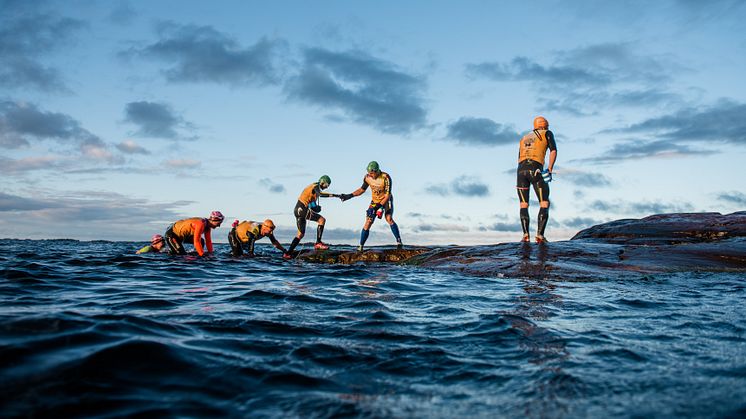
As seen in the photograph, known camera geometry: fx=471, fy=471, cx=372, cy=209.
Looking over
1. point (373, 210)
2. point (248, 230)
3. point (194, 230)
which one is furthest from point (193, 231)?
point (373, 210)

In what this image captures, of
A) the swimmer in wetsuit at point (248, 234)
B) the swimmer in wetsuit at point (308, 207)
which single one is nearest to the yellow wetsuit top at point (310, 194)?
the swimmer in wetsuit at point (308, 207)

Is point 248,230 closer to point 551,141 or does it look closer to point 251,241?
point 251,241

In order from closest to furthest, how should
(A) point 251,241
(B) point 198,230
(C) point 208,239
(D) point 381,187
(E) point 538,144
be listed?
(E) point 538,144 < (B) point 198,230 < (C) point 208,239 < (D) point 381,187 < (A) point 251,241

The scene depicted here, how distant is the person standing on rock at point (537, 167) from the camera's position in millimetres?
12680

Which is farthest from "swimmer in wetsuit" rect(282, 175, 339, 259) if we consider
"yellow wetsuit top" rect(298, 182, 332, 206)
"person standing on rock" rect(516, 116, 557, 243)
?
"person standing on rock" rect(516, 116, 557, 243)

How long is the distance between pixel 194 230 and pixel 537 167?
9948 mm

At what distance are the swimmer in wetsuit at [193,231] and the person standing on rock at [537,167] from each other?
28.7 ft

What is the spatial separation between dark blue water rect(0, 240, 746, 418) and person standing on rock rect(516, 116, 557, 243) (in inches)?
229

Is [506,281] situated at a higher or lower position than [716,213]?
lower

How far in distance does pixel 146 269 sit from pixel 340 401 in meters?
9.43

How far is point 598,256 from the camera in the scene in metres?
11.1

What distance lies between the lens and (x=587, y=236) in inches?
693

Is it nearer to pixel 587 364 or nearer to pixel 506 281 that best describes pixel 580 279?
pixel 506 281

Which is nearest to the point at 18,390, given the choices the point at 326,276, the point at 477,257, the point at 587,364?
the point at 587,364
